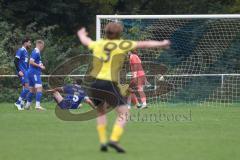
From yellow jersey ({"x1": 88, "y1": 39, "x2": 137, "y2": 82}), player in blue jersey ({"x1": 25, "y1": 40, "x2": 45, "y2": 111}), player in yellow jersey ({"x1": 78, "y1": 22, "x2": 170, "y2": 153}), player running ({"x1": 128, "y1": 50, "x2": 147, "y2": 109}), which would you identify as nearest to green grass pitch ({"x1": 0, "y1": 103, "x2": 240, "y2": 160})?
player in yellow jersey ({"x1": 78, "y1": 22, "x2": 170, "y2": 153})

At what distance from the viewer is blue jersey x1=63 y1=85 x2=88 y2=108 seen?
19984 millimetres

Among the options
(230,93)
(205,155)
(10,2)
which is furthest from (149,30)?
(10,2)

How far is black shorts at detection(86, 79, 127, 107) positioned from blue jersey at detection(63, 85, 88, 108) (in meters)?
8.35

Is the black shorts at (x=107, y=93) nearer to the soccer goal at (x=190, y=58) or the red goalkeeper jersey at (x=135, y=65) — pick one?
the red goalkeeper jersey at (x=135, y=65)

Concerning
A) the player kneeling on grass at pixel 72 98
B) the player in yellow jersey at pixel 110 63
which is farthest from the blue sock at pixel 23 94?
the player in yellow jersey at pixel 110 63

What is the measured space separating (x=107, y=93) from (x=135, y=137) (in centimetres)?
191

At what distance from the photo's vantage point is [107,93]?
1116 cm

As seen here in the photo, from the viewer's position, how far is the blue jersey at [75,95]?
20.0 metres

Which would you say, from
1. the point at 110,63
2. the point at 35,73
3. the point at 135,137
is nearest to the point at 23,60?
the point at 35,73

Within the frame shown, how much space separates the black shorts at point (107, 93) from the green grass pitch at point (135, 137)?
0.76 meters

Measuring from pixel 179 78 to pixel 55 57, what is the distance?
749 centimetres

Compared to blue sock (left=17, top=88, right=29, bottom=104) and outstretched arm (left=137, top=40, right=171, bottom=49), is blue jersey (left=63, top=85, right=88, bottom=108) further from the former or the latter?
outstretched arm (left=137, top=40, right=171, bottom=49)

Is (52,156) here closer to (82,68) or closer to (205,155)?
(205,155)

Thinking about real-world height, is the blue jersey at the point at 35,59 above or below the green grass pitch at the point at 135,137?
above
